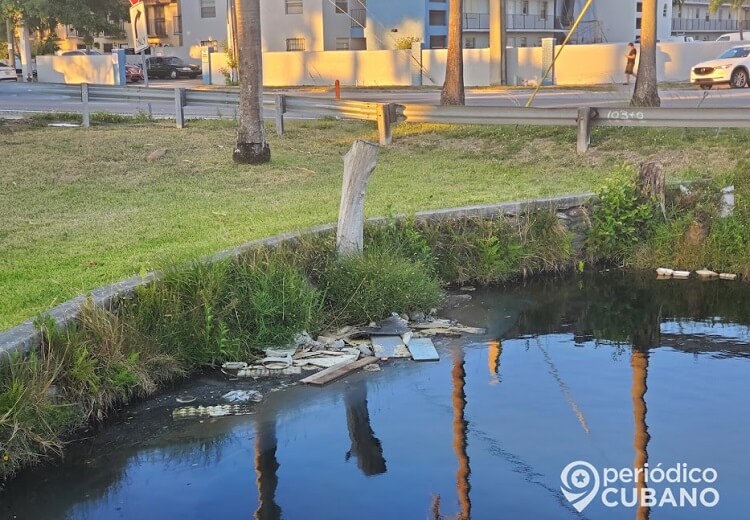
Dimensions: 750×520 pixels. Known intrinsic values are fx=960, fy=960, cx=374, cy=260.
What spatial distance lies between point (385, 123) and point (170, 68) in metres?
37.9

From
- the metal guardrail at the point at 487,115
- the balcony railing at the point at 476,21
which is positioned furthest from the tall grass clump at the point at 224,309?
the balcony railing at the point at 476,21

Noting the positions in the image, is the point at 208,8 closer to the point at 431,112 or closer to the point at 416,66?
the point at 416,66

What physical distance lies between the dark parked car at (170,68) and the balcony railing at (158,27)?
7.86 metres

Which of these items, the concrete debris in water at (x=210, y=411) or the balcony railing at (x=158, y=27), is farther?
the balcony railing at (x=158, y=27)

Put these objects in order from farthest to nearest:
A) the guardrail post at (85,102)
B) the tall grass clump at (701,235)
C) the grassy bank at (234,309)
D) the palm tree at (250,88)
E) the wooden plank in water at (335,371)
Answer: the guardrail post at (85,102)
the palm tree at (250,88)
the tall grass clump at (701,235)
the wooden plank in water at (335,371)
the grassy bank at (234,309)

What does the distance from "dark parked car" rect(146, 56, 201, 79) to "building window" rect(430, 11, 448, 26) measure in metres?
13.4

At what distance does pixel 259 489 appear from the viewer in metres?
6.23

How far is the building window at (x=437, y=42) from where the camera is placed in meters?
50.9

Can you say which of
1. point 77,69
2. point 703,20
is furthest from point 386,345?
point 703,20

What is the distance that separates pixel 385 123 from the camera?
1672 cm

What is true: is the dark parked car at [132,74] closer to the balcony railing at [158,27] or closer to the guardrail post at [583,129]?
the balcony railing at [158,27]

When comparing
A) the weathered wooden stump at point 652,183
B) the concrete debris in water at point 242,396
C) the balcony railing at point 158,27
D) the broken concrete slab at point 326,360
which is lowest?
the concrete debris in water at point 242,396

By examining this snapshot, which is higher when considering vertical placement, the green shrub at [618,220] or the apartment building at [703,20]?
the apartment building at [703,20]

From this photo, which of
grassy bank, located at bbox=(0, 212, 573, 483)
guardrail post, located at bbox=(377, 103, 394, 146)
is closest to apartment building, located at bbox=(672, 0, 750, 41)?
guardrail post, located at bbox=(377, 103, 394, 146)
